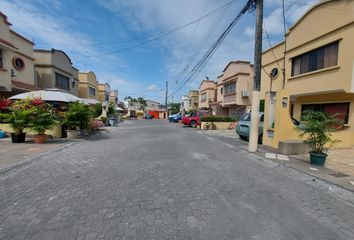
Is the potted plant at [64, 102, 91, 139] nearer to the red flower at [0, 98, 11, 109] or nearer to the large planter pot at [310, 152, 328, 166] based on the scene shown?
the red flower at [0, 98, 11, 109]

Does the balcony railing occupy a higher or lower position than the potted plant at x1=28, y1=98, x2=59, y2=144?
higher

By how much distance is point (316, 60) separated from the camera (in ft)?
39.7

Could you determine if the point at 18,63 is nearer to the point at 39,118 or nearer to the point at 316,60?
the point at 39,118

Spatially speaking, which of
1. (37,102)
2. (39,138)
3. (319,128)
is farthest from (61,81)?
(319,128)

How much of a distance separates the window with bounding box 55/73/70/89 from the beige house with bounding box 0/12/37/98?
11.9ft

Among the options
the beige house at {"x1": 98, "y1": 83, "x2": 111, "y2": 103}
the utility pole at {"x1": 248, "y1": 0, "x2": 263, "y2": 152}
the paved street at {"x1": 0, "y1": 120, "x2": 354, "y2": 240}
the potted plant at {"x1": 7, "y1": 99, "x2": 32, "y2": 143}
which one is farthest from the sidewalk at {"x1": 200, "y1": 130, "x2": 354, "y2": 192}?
the beige house at {"x1": 98, "y1": 83, "x2": 111, "y2": 103}

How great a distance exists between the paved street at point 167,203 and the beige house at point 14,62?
38.8 feet

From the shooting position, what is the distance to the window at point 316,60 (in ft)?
35.8

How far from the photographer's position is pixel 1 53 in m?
13.8

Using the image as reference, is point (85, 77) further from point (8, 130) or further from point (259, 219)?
point (259, 219)

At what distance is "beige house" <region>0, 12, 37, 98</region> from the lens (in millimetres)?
13742

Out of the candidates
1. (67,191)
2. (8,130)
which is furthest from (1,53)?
(67,191)

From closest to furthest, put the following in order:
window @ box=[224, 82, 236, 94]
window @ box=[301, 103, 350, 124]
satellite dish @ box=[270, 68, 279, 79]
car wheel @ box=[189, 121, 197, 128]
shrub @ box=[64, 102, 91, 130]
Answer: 1. window @ box=[301, 103, 350, 124]
2. shrub @ box=[64, 102, 91, 130]
3. satellite dish @ box=[270, 68, 279, 79]
4. window @ box=[224, 82, 236, 94]
5. car wheel @ box=[189, 121, 197, 128]

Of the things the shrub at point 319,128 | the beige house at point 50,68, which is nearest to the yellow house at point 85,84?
the beige house at point 50,68
